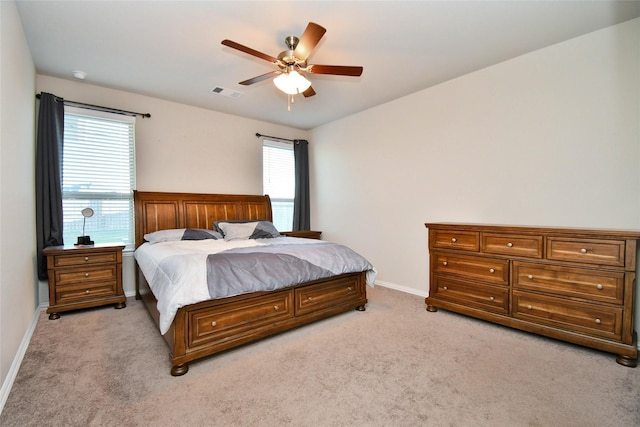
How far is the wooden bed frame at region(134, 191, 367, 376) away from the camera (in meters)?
2.10

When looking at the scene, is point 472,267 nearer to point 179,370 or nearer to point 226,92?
point 179,370

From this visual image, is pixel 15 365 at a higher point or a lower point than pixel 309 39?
lower

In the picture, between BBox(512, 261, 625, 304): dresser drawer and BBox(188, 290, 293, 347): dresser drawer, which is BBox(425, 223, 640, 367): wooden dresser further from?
BBox(188, 290, 293, 347): dresser drawer

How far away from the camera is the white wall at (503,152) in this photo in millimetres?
2459

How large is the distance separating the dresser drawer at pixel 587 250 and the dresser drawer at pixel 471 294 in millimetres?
533

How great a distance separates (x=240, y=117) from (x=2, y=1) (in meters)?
3.09

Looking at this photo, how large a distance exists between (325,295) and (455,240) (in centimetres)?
147

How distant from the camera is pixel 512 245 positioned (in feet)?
8.71

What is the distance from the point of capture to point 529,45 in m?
2.75

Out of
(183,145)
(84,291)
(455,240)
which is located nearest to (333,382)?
(455,240)

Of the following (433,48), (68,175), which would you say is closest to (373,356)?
(433,48)

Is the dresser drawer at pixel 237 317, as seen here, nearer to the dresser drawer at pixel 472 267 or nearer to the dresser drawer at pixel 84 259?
the dresser drawer at pixel 472 267

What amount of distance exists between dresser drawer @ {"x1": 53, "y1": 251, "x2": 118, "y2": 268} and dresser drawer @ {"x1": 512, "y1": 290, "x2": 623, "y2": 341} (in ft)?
13.8

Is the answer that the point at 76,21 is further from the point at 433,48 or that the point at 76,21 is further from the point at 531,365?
the point at 531,365
